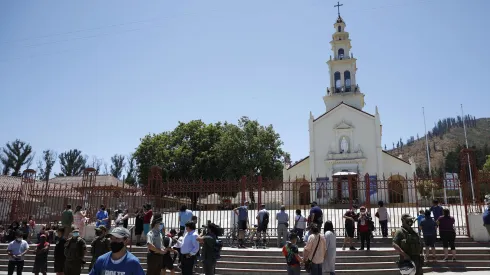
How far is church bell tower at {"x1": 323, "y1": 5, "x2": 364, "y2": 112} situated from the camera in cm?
4328

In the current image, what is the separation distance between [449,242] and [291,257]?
6.97m

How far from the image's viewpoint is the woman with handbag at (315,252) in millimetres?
7312

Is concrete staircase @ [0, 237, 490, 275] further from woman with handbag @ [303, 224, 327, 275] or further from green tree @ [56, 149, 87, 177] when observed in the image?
green tree @ [56, 149, 87, 177]

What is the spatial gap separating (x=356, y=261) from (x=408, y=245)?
5.14 m

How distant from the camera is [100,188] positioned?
16.8 meters

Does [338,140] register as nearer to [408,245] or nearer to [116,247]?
[408,245]

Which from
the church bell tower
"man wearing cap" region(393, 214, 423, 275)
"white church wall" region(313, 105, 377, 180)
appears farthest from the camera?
the church bell tower

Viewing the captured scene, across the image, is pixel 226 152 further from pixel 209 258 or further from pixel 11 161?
pixel 11 161

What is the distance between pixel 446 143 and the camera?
466 feet

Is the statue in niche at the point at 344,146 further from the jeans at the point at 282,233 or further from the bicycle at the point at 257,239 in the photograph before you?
the jeans at the point at 282,233

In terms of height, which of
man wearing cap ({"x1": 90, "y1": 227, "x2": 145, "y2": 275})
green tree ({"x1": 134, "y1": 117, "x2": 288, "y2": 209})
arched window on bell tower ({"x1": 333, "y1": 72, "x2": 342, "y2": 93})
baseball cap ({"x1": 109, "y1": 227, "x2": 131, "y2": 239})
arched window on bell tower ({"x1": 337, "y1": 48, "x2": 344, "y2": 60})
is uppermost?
arched window on bell tower ({"x1": 337, "y1": 48, "x2": 344, "y2": 60})

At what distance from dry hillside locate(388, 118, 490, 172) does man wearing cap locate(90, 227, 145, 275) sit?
436 ft

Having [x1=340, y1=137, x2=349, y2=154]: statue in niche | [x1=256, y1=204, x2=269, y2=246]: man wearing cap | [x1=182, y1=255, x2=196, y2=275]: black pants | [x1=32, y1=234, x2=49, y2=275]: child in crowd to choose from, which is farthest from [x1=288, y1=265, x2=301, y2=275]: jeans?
[x1=340, y1=137, x2=349, y2=154]: statue in niche

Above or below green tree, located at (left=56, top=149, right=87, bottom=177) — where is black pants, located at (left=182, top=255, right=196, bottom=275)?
below
